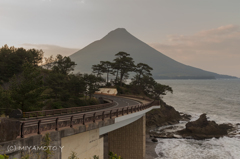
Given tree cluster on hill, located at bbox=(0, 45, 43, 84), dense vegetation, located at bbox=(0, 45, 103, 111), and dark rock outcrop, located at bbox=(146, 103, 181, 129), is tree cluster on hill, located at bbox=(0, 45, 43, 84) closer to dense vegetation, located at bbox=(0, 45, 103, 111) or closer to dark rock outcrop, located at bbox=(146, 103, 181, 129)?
dense vegetation, located at bbox=(0, 45, 103, 111)

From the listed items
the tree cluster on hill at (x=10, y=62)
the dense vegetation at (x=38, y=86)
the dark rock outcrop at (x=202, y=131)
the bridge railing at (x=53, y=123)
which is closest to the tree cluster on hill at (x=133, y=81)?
the dense vegetation at (x=38, y=86)

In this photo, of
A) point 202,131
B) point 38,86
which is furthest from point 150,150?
point 38,86

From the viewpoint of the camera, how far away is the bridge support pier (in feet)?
87.7

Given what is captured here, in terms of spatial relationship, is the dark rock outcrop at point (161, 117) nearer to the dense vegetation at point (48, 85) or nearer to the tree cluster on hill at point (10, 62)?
the dense vegetation at point (48, 85)

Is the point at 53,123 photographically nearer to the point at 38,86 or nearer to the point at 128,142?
the point at 38,86

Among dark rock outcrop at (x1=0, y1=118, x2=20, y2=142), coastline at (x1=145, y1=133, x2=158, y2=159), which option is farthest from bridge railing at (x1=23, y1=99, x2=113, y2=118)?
coastline at (x1=145, y1=133, x2=158, y2=159)

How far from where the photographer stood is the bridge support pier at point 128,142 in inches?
1053

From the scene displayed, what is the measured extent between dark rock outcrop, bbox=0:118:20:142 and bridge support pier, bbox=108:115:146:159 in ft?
63.1

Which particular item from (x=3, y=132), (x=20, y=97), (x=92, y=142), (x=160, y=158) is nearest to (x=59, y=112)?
(x=20, y=97)

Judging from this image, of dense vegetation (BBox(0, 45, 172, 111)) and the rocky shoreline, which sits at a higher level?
dense vegetation (BBox(0, 45, 172, 111))

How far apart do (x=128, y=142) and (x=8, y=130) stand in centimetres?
2054

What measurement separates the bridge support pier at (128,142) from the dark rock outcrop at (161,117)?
83.9 ft

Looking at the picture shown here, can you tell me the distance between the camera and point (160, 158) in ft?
105

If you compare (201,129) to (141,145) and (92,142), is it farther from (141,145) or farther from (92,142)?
(92,142)
